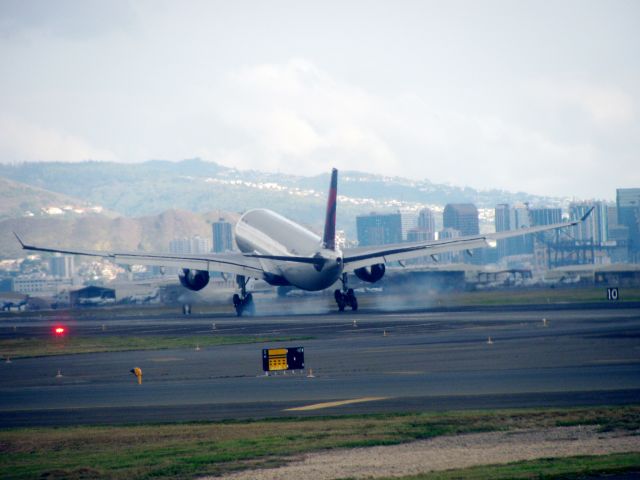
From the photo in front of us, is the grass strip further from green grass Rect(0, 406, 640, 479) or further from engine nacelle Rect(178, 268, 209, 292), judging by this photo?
engine nacelle Rect(178, 268, 209, 292)

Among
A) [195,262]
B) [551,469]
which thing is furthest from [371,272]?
[551,469]

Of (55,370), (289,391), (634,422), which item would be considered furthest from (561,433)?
(55,370)

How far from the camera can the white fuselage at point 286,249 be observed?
80.1 m

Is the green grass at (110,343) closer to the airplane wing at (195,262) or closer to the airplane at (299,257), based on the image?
the airplane at (299,257)

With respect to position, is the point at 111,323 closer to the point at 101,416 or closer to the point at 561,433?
the point at 101,416

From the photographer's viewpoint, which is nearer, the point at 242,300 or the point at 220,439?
the point at 220,439

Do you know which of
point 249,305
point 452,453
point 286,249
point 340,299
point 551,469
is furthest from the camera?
point 249,305

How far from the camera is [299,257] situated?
7994 centimetres

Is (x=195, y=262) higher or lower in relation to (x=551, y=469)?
higher

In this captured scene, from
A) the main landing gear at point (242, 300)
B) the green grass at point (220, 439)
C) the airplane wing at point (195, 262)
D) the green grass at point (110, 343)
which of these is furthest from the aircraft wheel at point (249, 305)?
the green grass at point (220, 439)

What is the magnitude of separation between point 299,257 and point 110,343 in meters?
19.4

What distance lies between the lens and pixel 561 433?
24641 millimetres

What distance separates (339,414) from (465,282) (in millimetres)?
91548

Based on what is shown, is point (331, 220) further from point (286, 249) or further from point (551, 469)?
point (551, 469)
